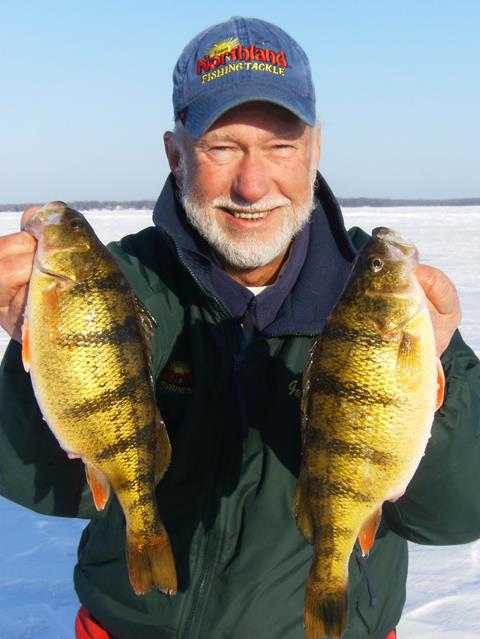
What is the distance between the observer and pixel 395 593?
9.75 ft

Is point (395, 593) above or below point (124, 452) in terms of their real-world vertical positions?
below

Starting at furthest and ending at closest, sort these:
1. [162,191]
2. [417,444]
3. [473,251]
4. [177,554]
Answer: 1. [473,251]
2. [162,191]
3. [177,554]
4. [417,444]

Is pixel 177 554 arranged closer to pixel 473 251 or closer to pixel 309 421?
pixel 309 421

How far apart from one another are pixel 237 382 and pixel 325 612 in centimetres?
88

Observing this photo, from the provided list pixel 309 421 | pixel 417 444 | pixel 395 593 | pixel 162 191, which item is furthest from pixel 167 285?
pixel 395 593

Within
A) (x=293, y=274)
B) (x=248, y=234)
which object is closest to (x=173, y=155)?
(x=248, y=234)

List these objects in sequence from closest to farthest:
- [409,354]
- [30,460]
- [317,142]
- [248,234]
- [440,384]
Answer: [409,354]
[440,384]
[30,460]
[248,234]
[317,142]

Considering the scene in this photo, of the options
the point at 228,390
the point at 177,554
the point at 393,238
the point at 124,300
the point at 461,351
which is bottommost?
the point at 177,554

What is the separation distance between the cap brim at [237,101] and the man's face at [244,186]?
0.21ft

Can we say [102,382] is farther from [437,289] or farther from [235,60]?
[235,60]

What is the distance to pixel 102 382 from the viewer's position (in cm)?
231

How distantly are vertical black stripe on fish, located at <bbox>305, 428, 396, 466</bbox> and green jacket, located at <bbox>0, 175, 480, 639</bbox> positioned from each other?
335 mm

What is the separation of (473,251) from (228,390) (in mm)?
19883

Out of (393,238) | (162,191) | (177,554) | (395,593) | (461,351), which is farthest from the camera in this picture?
(162,191)
